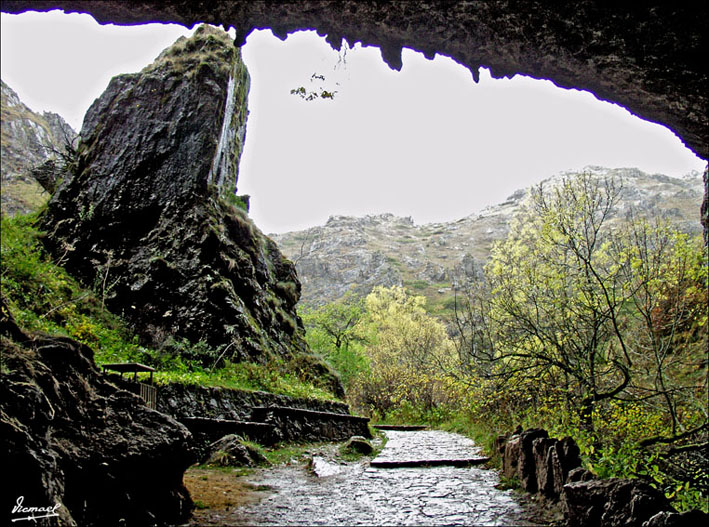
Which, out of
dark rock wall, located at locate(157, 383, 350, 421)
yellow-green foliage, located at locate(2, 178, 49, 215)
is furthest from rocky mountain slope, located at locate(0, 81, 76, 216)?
dark rock wall, located at locate(157, 383, 350, 421)

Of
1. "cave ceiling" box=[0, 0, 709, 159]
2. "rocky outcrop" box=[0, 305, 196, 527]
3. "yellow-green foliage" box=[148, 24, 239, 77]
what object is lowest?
"rocky outcrop" box=[0, 305, 196, 527]

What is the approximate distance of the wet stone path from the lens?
18.5 ft

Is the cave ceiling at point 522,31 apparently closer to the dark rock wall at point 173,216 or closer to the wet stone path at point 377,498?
the wet stone path at point 377,498

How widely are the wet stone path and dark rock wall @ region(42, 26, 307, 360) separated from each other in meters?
6.54

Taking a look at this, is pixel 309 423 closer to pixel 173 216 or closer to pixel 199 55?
pixel 173 216

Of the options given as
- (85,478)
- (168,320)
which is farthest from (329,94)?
(168,320)

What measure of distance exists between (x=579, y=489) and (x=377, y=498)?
10.6ft

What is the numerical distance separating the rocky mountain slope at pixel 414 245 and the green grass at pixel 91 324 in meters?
61.3

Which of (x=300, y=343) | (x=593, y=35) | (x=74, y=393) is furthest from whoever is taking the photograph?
(x=300, y=343)

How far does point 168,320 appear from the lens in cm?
1409

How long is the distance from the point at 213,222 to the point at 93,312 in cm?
519

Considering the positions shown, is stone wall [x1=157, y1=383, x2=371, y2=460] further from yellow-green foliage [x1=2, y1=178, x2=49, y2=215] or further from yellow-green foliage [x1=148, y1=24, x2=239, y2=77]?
yellow-green foliage [x1=148, y1=24, x2=239, y2=77]

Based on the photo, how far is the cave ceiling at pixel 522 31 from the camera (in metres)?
2.57

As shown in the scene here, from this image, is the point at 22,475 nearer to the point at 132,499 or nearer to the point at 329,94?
the point at 132,499
